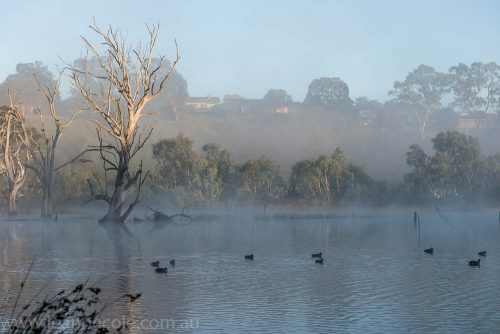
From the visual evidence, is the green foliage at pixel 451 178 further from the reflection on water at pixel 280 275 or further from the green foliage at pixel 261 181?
the reflection on water at pixel 280 275

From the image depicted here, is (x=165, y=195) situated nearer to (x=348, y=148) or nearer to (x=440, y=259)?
(x=440, y=259)

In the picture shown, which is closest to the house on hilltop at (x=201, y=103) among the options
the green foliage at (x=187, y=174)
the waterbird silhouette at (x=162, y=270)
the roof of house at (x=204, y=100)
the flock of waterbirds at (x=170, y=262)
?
the roof of house at (x=204, y=100)

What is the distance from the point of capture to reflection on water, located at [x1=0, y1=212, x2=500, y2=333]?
20141mm

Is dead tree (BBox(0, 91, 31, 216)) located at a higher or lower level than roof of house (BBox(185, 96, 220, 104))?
lower

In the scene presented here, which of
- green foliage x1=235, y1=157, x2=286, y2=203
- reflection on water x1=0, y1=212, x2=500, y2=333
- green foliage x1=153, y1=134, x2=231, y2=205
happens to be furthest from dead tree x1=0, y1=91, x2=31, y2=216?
green foliage x1=235, y1=157, x2=286, y2=203

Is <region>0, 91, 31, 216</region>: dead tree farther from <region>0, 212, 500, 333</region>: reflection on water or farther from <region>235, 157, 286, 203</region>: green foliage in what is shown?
<region>235, 157, 286, 203</region>: green foliage

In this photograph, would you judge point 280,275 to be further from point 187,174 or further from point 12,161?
point 12,161

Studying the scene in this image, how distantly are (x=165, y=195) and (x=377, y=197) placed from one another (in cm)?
2332

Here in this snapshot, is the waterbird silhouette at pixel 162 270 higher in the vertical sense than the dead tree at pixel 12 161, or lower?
lower

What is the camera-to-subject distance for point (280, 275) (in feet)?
97.3

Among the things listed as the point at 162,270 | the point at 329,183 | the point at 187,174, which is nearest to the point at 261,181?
the point at 329,183

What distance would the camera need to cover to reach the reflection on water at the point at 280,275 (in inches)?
793

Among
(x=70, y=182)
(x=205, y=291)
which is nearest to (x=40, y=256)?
(x=205, y=291)

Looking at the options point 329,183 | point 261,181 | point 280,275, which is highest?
point 261,181
